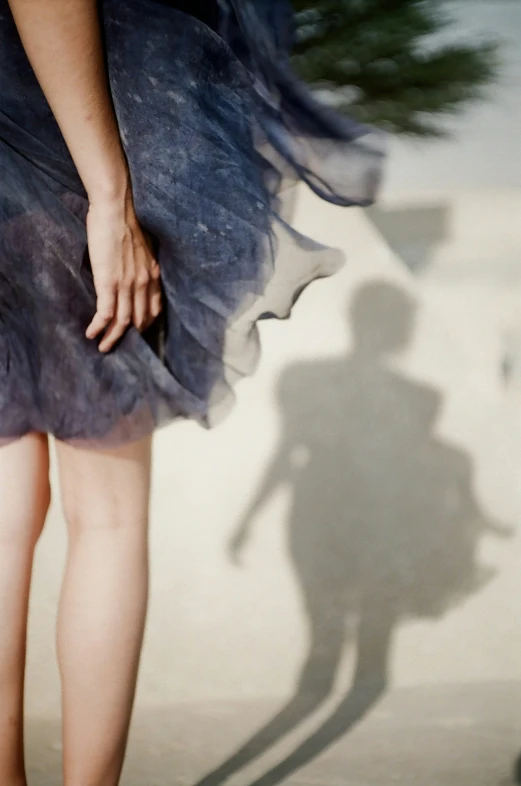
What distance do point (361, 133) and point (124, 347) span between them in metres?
0.24

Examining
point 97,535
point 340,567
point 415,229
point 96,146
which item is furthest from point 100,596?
point 415,229

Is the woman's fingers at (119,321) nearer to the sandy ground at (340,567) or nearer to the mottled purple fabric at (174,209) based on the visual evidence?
the mottled purple fabric at (174,209)

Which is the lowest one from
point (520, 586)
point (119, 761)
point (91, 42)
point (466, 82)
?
point (520, 586)

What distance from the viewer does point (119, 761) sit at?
59 centimetres

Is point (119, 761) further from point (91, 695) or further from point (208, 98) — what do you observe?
point (208, 98)

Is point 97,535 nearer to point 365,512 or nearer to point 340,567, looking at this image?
point 340,567

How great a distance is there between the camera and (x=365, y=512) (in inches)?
52.2

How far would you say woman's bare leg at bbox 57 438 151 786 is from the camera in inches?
21.0

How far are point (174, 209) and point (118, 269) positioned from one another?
0.18 ft

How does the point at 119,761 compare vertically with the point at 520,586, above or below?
above

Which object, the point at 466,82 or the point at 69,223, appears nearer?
the point at 69,223

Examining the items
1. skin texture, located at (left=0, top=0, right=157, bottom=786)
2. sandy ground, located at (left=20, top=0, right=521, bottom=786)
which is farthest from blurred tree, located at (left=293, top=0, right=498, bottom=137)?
skin texture, located at (left=0, top=0, right=157, bottom=786)

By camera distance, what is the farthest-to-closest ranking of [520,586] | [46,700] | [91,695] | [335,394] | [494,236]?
[494,236]
[335,394]
[520,586]
[46,700]
[91,695]

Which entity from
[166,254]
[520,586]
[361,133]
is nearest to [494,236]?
[520,586]
